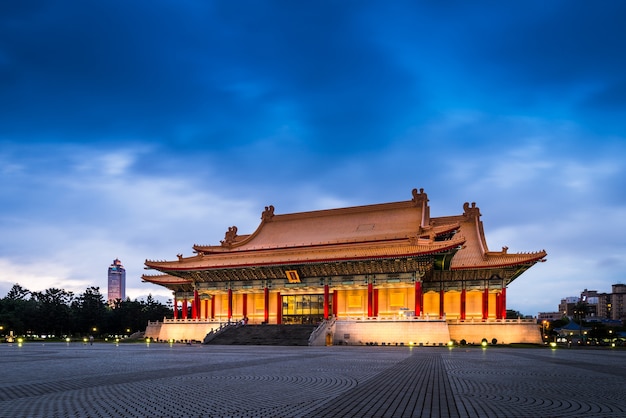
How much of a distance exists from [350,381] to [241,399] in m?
4.87

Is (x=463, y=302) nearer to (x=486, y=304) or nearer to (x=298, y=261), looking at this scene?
(x=486, y=304)

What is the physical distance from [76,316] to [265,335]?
1651 inches

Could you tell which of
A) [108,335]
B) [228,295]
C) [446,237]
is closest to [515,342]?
[446,237]

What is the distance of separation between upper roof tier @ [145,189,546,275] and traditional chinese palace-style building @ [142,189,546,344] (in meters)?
Result: 0.14

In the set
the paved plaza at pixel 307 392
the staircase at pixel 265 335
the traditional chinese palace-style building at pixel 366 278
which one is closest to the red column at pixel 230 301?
the traditional chinese palace-style building at pixel 366 278

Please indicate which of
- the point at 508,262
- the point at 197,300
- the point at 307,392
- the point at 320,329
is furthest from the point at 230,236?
the point at 307,392

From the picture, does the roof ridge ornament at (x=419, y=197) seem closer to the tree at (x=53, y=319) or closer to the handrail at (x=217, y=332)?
the handrail at (x=217, y=332)

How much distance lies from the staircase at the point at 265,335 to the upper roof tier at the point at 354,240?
7.90 m

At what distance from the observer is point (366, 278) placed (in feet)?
187

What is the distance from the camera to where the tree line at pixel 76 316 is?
253 ft

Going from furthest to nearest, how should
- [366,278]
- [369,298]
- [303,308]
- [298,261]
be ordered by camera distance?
[303,308]
[298,261]
[366,278]
[369,298]

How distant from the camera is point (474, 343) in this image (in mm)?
52781

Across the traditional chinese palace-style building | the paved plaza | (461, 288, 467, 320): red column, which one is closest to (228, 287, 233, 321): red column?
the traditional chinese palace-style building

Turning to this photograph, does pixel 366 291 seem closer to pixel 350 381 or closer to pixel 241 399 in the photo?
pixel 350 381
